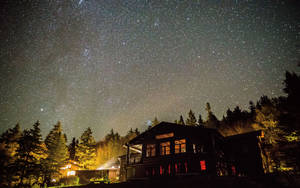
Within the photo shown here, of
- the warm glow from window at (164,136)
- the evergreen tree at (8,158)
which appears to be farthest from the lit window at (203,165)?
the evergreen tree at (8,158)

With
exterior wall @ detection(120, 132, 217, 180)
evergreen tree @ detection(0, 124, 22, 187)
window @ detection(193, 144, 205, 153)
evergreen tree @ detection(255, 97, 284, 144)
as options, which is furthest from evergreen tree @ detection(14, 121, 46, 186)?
evergreen tree @ detection(255, 97, 284, 144)

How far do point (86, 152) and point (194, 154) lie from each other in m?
33.6

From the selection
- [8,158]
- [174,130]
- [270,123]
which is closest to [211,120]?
[270,123]

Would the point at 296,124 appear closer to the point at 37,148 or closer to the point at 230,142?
the point at 230,142

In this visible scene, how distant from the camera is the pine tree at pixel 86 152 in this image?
4688 centimetres

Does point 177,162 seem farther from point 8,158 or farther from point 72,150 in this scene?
point 72,150

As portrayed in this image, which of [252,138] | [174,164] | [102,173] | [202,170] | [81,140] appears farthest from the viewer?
[81,140]

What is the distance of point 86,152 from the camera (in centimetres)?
4762

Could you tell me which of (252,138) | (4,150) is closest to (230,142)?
(252,138)

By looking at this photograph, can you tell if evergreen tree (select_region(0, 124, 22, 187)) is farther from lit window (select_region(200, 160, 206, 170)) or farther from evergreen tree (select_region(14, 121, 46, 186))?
lit window (select_region(200, 160, 206, 170))

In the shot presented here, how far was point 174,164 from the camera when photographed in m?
25.1

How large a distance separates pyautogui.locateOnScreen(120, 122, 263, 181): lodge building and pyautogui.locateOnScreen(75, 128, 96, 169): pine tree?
23.3 meters

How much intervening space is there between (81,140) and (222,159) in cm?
3823

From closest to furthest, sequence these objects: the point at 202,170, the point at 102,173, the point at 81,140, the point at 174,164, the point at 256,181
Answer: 1. the point at 256,181
2. the point at 202,170
3. the point at 174,164
4. the point at 102,173
5. the point at 81,140
